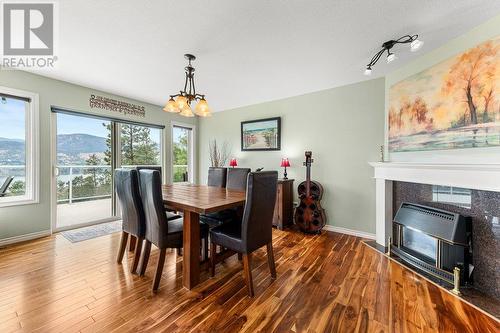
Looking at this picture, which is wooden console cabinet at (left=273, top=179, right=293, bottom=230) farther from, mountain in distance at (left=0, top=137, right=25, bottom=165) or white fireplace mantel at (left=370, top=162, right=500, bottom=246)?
mountain in distance at (left=0, top=137, right=25, bottom=165)

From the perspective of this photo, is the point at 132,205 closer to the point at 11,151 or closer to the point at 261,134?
the point at 11,151

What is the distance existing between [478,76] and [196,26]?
2.65 meters

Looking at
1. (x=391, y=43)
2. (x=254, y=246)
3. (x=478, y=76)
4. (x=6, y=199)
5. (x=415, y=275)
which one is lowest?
(x=415, y=275)

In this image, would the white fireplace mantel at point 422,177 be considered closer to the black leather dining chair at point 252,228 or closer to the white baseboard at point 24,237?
the black leather dining chair at point 252,228

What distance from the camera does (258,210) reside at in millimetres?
1831

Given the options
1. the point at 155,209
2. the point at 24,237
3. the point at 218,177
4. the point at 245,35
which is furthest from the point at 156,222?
the point at 24,237

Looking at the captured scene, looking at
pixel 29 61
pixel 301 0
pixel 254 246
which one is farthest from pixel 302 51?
pixel 29 61

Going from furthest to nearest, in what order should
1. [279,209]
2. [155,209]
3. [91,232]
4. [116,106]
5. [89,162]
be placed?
1. [116,106]
2. [89,162]
3. [279,209]
4. [91,232]
5. [155,209]

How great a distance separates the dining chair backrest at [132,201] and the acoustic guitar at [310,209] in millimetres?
2387

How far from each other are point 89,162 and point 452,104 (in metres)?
5.29

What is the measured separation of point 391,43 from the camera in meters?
2.11

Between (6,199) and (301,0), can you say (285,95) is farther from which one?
(6,199)

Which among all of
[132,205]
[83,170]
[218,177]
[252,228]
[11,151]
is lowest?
[252,228]

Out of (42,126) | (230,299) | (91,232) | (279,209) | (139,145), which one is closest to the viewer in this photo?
(230,299)
